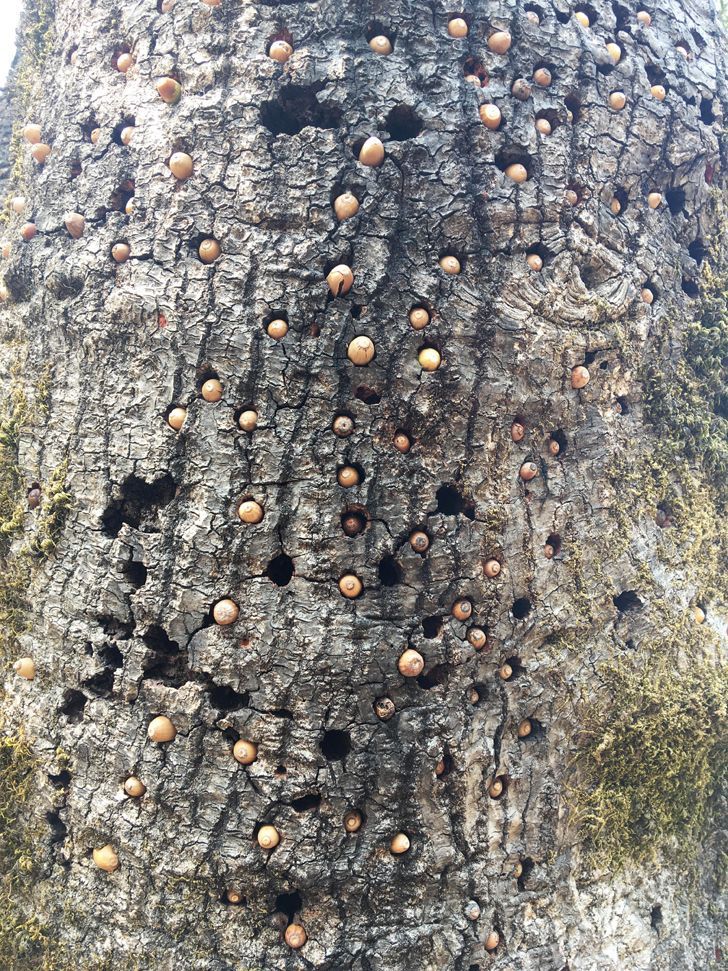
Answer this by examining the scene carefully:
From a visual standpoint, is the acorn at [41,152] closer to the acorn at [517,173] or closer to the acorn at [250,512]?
the acorn at [250,512]

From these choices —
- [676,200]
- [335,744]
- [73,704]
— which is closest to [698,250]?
[676,200]

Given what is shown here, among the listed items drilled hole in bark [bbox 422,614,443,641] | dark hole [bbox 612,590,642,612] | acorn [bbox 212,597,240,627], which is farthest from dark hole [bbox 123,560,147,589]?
dark hole [bbox 612,590,642,612]

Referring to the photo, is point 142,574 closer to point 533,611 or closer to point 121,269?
point 121,269

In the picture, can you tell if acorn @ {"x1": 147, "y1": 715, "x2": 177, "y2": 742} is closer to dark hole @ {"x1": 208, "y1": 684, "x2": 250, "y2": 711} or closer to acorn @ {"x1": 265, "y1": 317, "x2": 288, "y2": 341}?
dark hole @ {"x1": 208, "y1": 684, "x2": 250, "y2": 711}

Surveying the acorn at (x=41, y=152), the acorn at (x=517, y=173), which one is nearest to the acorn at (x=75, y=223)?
the acorn at (x=41, y=152)

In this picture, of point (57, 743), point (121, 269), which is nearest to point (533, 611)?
point (57, 743)

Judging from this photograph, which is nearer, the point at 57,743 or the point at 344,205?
the point at 344,205
